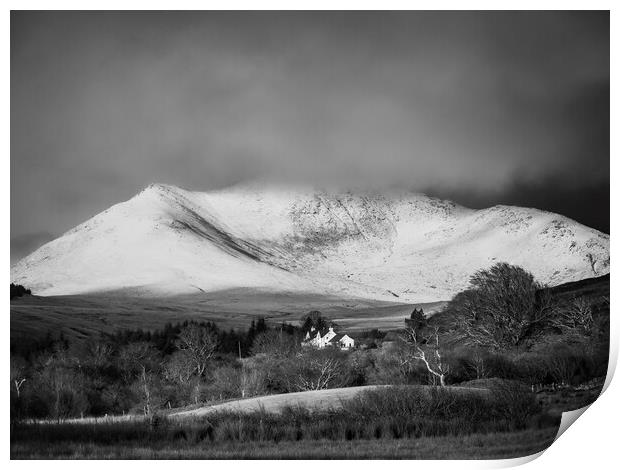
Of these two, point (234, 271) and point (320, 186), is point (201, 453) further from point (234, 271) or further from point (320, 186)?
point (234, 271)

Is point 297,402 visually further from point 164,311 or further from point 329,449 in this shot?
point 164,311

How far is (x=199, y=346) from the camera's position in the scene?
74.0 ft

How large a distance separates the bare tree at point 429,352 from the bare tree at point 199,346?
593cm

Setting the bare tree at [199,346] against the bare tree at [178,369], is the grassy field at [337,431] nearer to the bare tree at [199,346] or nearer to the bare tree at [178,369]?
the bare tree at [178,369]

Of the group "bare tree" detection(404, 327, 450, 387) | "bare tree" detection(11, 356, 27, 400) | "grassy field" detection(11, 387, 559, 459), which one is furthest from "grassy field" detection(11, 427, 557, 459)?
"bare tree" detection(404, 327, 450, 387)

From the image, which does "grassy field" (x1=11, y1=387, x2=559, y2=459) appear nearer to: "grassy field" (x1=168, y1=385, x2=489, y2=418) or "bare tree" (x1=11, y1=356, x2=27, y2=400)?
"grassy field" (x1=168, y1=385, x2=489, y2=418)

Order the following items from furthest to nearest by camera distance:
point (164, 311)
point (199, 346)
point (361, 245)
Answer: point (164, 311) → point (361, 245) → point (199, 346)

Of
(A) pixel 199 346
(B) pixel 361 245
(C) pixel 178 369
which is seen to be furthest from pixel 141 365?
(B) pixel 361 245

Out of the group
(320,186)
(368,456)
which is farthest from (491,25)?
(368,456)

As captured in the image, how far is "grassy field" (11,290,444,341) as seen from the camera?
13385mm

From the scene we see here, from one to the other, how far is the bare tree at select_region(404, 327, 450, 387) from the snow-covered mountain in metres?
1.88

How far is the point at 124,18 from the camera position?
10953mm

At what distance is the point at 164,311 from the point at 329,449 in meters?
30.8

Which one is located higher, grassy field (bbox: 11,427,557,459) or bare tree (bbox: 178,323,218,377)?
bare tree (bbox: 178,323,218,377)
